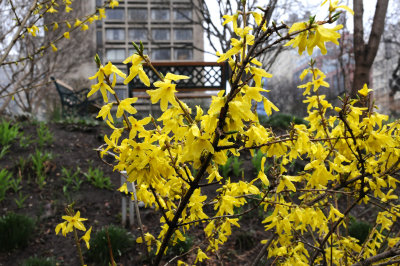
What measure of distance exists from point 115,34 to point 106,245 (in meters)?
30.4

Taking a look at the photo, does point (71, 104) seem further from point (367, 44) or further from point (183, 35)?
point (183, 35)

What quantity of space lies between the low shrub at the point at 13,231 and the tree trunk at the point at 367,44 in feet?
12.9

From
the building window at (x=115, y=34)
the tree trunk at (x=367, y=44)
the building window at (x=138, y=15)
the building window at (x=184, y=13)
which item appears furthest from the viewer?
the building window at (x=115, y=34)

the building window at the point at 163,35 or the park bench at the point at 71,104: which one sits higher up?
the building window at the point at 163,35

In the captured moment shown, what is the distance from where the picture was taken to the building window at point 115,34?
98.4 feet

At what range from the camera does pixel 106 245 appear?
269cm

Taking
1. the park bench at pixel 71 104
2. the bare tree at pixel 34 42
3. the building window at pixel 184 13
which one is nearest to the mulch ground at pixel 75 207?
the bare tree at pixel 34 42

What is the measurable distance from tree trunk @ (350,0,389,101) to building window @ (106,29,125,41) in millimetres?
28710

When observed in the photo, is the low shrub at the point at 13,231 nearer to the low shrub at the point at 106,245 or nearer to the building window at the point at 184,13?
the low shrub at the point at 106,245

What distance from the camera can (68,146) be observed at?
4.81 m

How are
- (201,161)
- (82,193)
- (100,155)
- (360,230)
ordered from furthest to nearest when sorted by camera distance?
(82,193)
(360,230)
(100,155)
(201,161)

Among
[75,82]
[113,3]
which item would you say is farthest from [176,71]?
[75,82]

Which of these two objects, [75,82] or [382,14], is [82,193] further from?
[75,82]

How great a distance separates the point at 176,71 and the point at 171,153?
4715 millimetres
